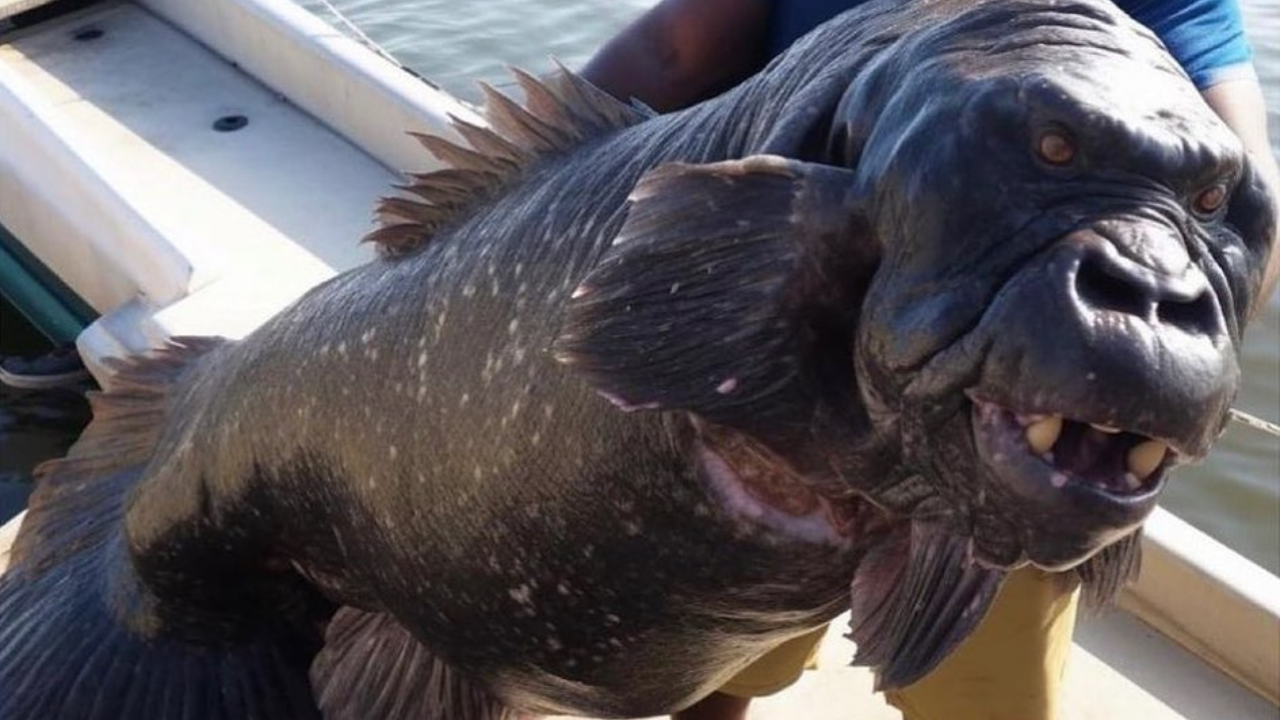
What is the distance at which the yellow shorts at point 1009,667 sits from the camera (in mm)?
2410

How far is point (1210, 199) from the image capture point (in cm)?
120

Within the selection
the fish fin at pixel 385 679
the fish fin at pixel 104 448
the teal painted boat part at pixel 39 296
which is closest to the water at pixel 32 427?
the teal painted boat part at pixel 39 296

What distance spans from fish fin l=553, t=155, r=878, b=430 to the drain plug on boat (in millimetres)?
4373

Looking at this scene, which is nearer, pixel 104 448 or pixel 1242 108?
pixel 1242 108

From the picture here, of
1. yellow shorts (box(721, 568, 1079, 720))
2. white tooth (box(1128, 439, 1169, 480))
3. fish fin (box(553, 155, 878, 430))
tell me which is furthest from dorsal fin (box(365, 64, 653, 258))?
yellow shorts (box(721, 568, 1079, 720))

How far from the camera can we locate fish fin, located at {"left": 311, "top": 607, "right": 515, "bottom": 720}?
2410 millimetres

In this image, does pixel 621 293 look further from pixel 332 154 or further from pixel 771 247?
pixel 332 154

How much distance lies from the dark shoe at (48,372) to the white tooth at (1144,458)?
14.9ft

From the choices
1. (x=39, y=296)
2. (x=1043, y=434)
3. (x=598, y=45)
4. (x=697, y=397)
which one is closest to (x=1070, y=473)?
(x=1043, y=434)

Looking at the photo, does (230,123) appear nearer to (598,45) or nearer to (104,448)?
(104,448)

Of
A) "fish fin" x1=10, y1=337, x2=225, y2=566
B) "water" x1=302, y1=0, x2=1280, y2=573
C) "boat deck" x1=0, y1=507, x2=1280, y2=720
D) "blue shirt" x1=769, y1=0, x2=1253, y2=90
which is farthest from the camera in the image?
"water" x1=302, y1=0, x2=1280, y2=573

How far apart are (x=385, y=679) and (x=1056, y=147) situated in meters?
1.68

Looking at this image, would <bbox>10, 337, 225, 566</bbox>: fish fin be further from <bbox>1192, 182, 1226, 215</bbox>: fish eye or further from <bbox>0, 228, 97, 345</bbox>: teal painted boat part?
<bbox>0, 228, 97, 345</bbox>: teal painted boat part

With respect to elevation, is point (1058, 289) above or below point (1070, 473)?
above
